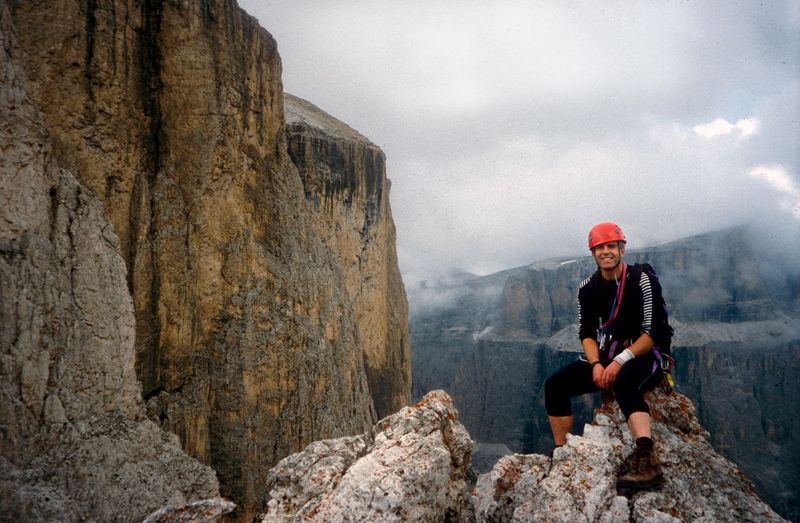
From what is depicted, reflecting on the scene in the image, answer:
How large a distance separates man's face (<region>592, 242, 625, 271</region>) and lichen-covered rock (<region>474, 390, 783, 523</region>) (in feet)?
4.73

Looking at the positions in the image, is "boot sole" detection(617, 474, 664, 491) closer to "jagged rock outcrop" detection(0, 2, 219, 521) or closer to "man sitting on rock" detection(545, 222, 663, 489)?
"man sitting on rock" detection(545, 222, 663, 489)

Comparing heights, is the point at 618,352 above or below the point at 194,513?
above

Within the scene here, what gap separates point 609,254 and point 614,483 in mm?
2090

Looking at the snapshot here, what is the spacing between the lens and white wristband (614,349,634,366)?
3.83 m

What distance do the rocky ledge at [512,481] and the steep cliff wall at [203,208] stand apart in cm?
905

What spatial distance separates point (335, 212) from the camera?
69.3ft

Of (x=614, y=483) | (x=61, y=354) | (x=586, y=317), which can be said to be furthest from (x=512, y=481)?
(x=61, y=354)

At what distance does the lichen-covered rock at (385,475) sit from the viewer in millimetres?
3268

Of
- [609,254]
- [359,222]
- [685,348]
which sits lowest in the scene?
[685,348]

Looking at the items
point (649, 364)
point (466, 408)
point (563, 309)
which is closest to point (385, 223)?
point (649, 364)

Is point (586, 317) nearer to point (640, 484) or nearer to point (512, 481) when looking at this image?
point (640, 484)

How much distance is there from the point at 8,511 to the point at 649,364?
1055 cm

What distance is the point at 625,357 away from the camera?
12.6ft

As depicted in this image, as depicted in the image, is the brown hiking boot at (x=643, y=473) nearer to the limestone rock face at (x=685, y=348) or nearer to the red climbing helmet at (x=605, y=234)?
the red climbing helmet at (x=605, y=234)
